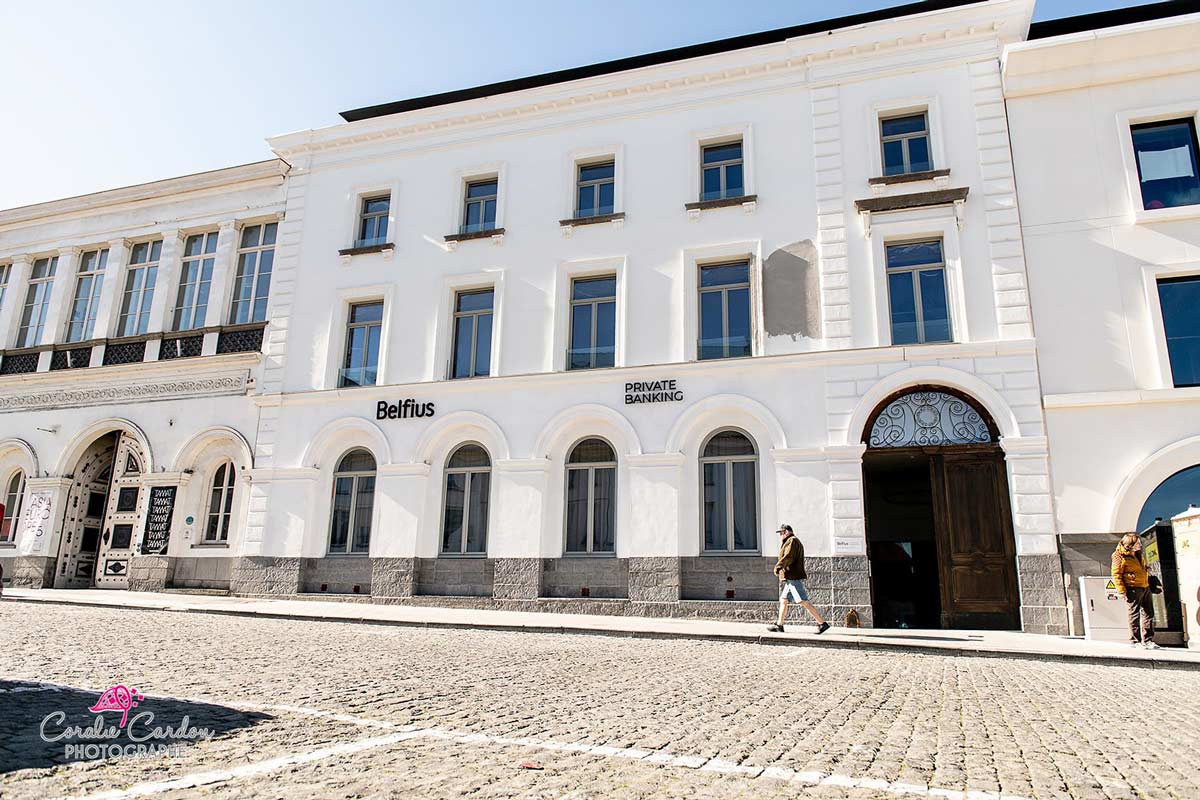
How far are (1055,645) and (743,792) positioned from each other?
10.6 m

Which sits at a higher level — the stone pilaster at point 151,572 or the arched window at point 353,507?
the arched window at point 353,507

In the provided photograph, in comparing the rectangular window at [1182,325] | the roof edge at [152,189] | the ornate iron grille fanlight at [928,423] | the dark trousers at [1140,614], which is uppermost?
the roof edge at [152,189]

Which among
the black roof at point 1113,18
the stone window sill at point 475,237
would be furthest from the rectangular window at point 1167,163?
the stone window sill at point 475,237

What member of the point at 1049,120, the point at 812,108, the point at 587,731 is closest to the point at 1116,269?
the point at 1049,120

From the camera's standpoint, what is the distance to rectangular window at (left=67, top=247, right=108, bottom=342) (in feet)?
79.9

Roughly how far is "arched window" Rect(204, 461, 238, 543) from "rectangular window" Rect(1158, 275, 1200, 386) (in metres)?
22.2

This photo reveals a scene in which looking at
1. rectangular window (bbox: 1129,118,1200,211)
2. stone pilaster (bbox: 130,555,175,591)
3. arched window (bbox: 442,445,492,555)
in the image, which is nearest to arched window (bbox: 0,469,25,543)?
stone pilaster (bbox: 130,555,175,591)

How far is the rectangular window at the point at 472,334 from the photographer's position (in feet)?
64.3

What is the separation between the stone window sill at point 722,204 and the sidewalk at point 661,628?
9.31 meters

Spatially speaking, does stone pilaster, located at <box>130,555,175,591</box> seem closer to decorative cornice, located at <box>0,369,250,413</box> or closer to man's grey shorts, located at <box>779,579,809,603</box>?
decorative cornice, located at <box>0,369,250,413</box>

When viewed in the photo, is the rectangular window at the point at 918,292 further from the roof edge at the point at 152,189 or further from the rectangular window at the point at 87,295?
the rectangular window at the point at 87,295

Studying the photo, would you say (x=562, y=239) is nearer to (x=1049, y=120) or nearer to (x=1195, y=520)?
(x=1049, y=120)

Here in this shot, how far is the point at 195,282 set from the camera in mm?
23391

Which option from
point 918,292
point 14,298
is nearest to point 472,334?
point 918,292
